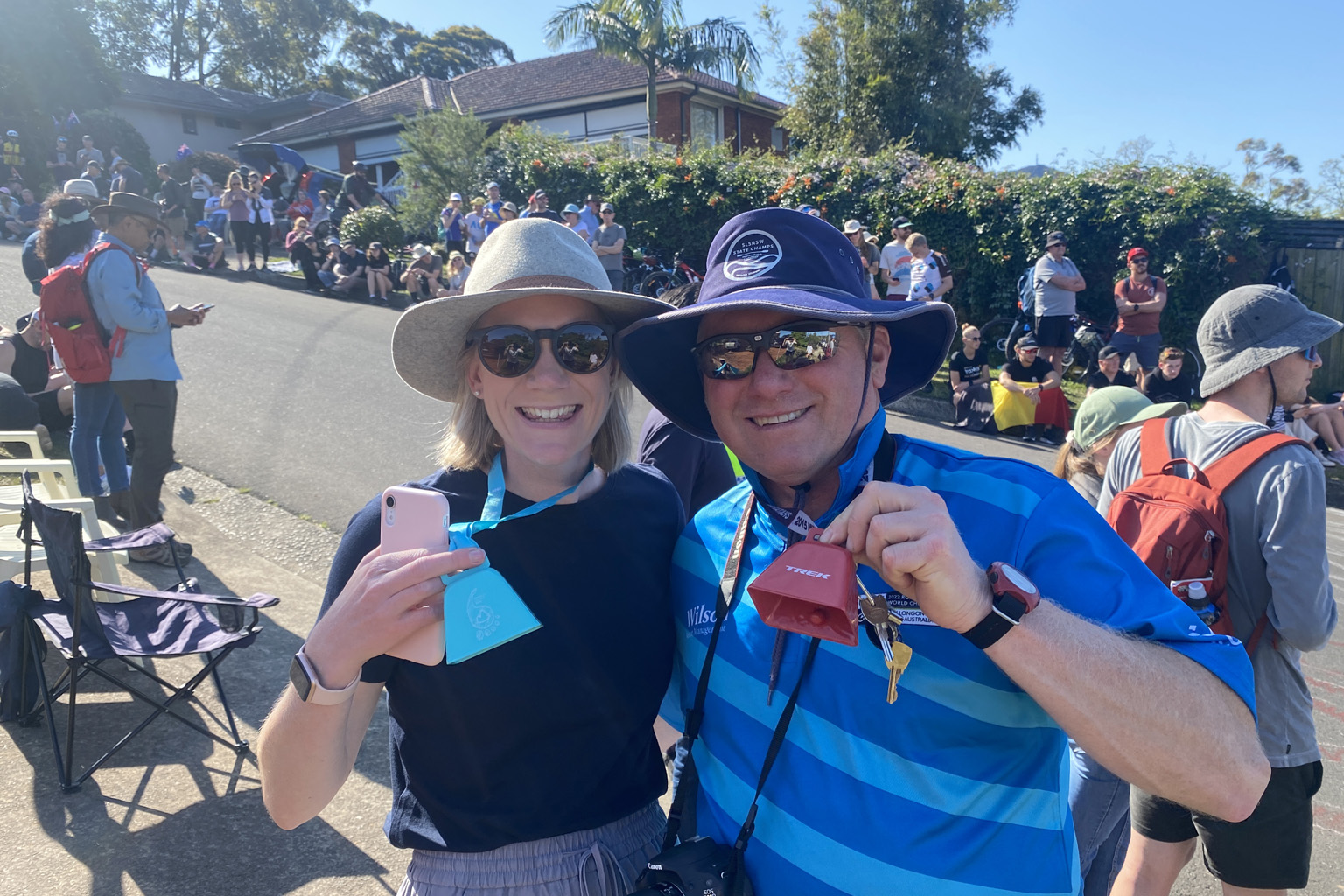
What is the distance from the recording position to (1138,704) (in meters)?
A: 1.17

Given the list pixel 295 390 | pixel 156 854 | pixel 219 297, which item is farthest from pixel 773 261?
pixel 219 297

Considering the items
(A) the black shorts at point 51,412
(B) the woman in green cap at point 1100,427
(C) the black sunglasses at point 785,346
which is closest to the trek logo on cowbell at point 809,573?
(C) the black sunglasses at point 785,346

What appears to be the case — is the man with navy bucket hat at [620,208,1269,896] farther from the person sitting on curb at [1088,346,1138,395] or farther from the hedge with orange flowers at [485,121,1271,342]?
the hedge with orange flowers at [485,121,1271,342]

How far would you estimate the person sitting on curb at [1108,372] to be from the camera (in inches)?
394

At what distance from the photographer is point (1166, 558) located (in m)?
2.31

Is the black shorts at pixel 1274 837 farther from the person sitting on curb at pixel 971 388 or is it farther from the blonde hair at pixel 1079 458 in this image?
the person sitting on curb at pixel 971 388

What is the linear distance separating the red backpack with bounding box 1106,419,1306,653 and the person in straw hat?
221 inches

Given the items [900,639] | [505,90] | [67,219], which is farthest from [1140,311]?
[505,90]

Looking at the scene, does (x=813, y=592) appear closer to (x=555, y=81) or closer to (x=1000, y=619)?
(x=1000, y=619)

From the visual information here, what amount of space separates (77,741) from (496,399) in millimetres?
3046

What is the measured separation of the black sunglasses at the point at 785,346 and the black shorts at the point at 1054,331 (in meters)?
10.7

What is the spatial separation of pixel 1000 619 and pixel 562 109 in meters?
32.2

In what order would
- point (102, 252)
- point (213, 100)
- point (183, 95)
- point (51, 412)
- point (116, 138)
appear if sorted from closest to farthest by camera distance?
point (102, 252), point (51, 412), point (116, 138), point (183, 95), point (213, 100)

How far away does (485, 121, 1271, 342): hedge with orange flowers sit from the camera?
1164 centimetres
